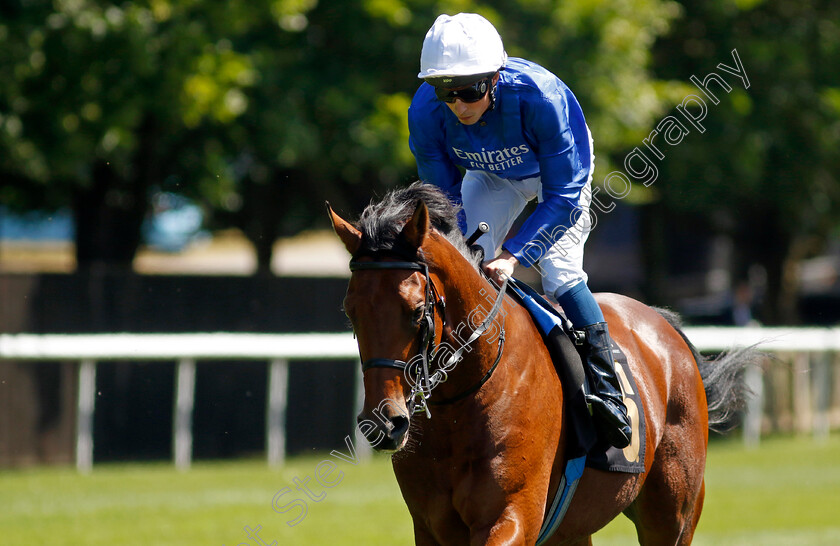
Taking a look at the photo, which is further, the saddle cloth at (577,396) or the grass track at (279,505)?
the grass track at (279,505)

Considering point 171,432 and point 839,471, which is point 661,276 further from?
point 171,432

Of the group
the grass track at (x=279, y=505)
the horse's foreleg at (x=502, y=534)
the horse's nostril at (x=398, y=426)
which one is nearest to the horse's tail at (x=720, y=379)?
the horse's foreleg at (x=502, y=534)

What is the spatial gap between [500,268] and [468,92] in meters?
0.67

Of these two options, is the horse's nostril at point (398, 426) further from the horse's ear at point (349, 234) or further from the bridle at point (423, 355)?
the horse's ear at point (349, 234)

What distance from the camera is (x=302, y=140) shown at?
38.2 ft

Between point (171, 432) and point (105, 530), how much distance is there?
370cm

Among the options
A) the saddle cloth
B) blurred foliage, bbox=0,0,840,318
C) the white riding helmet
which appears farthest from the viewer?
blurred foliage, bbox=0,0,840,318

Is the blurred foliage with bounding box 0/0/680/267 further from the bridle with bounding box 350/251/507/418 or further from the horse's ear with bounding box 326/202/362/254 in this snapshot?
the bridle with bounding box 350/251/507/418

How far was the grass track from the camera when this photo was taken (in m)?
7.52

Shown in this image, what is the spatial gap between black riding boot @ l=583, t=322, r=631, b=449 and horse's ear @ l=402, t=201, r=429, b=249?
1.08 m


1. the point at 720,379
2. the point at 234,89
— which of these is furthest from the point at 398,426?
the point at 234,89

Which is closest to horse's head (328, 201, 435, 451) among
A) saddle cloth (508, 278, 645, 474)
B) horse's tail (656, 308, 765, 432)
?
saddle cloth (508, 278, 645, 474)

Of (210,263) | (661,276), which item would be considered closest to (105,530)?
(661,276)

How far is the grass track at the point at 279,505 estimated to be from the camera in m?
7.52
